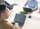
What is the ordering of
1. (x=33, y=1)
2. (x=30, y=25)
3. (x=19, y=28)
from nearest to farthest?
(x=19, y=28) < (x=30, y=25) < (x=33, y=1)

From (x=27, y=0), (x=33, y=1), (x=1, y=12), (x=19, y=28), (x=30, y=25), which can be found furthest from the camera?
(x=27, y=0)

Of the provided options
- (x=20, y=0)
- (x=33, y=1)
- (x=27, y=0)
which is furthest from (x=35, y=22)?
(x=20, y=0)

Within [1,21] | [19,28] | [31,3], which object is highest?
[31,3]

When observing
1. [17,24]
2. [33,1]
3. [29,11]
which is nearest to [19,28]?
[17,24]

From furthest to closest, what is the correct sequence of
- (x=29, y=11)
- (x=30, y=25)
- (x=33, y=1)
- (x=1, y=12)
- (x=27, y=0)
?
(x=27, y=0), (x=33, y=1), (x=29, y=11), (x=30, y=25), (x=1, y=12)

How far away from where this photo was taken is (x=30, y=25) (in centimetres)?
97

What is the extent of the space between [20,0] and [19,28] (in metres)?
1.45

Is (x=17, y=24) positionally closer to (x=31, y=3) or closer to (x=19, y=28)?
(x=19, y=28)

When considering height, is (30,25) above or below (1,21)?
below

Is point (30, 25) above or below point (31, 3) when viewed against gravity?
below

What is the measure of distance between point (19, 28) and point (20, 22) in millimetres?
97

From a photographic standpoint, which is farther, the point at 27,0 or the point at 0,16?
the point at 27,0

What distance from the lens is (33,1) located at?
1.75 m

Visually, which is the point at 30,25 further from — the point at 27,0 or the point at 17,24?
the point at 27,0
